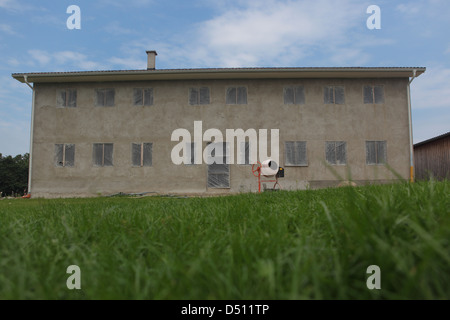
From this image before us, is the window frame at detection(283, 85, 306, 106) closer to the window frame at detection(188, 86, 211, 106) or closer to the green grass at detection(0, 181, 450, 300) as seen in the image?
the window frame at detection(188, 86, 211, 106)

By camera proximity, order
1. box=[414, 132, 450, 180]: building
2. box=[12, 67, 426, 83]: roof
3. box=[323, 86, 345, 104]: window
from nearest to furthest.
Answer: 1. box=[12, 67, 426, 83]: roof
2. box=[323, 86, 345, 104]: window
3. box=[414, 132, 450, 180]: building

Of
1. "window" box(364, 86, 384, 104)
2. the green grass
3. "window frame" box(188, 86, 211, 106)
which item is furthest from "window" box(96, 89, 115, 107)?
the green grass

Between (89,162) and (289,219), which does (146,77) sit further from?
(289,219)

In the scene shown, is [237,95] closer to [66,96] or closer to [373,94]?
[373,94]

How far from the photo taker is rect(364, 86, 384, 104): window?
16.4 metres

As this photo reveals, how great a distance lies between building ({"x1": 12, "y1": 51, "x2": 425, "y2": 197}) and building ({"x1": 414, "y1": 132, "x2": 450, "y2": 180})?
3.19m

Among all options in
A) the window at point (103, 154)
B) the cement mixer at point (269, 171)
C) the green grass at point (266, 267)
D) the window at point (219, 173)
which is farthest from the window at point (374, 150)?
the green grass at point (266, 267)

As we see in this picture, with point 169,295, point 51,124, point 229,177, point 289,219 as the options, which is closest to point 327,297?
point 169,295

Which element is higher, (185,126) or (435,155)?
(185,126)

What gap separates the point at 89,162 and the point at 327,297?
17304 millimetres

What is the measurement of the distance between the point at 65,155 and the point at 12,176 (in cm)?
1754

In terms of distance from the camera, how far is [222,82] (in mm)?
16547

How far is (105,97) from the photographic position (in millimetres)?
16812

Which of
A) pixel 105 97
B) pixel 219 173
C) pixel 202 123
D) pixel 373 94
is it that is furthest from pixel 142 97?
pixel 373 94
